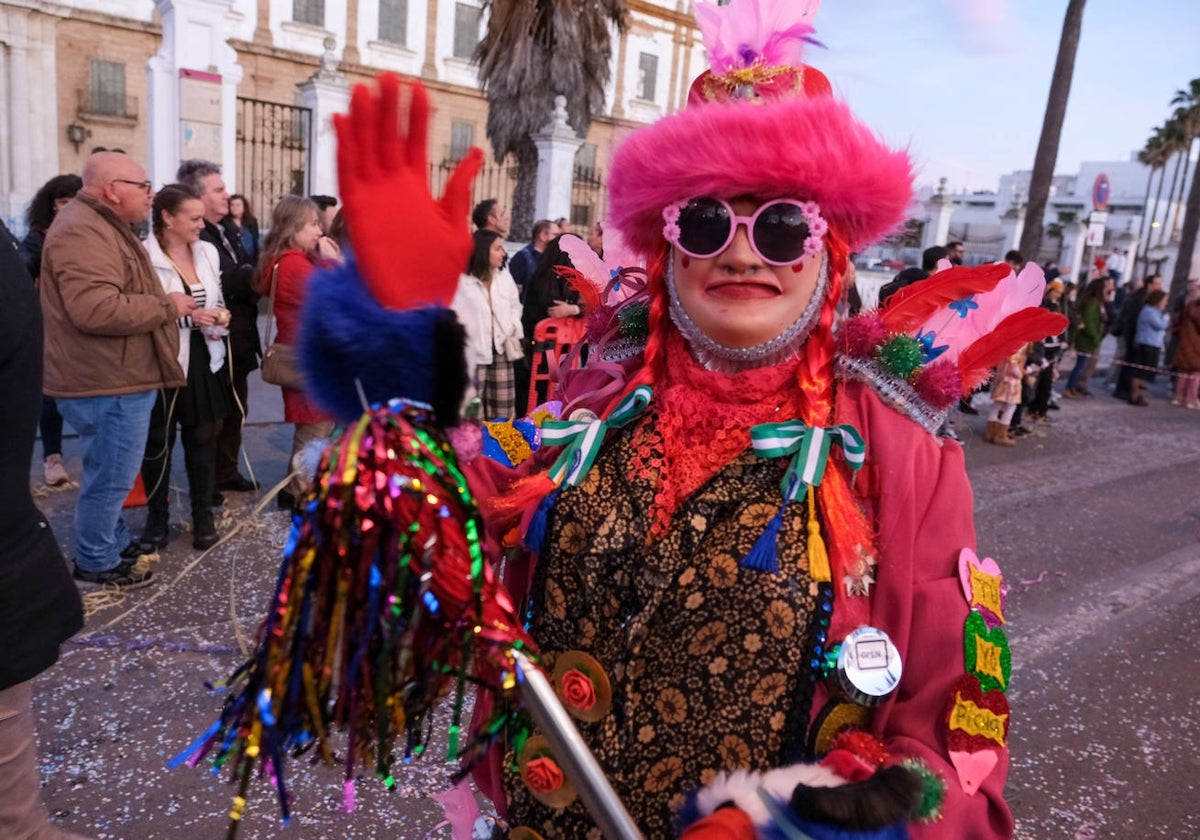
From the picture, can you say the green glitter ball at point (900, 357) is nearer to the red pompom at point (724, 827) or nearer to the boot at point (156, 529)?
the red pompom at point (724, 827)

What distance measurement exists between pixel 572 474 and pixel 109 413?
130 inches

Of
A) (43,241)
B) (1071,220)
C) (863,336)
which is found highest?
(1071,220)

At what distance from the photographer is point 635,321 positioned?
64.3 inches

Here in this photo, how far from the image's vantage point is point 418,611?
3.08 ft

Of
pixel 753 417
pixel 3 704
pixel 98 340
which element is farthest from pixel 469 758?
pixel 98 340

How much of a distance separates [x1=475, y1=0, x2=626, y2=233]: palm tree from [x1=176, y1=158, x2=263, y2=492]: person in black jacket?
8720mm

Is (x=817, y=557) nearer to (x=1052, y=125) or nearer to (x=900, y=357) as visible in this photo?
(x=900, y=357)

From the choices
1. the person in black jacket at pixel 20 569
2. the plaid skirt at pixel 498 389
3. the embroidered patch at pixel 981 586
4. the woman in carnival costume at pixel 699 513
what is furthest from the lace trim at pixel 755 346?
the plaid skirt at pixel 498 389

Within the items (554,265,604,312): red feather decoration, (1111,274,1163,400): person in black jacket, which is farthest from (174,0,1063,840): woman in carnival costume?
(1111,274,1163,400): person in black jacket

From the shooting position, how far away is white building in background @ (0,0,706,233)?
28.0ft

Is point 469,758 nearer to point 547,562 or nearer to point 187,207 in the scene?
point 547,562

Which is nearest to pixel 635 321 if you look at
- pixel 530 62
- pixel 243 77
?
pixel 530 62

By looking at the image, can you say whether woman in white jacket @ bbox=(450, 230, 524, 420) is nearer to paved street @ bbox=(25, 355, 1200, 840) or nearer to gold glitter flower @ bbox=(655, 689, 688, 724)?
paved street @ bbox=(25, 355, 1200, 840)

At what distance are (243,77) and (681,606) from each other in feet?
63.1
